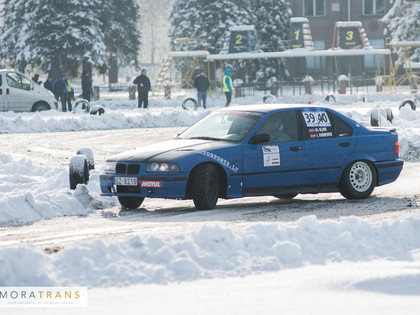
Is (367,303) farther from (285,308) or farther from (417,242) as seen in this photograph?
(417,242)

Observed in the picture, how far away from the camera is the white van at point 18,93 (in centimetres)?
3347

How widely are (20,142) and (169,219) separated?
13453 mm

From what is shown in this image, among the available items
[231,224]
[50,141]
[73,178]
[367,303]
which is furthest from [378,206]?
[50,141]

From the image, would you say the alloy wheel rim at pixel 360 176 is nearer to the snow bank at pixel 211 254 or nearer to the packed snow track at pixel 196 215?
the packed snow track at pixel 196 215

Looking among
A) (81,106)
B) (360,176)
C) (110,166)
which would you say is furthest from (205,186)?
(81,106)

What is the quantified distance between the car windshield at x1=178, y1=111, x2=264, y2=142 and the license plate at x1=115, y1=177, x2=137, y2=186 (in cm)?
125

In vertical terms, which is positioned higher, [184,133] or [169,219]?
[184,133]

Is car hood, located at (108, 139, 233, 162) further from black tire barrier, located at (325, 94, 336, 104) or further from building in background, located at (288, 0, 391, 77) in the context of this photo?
building in background, located at (288, 0, 391, 77)

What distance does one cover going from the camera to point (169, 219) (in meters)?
10.2

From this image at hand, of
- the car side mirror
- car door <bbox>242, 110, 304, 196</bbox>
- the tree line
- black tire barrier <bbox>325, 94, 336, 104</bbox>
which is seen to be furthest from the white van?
the car side mirror

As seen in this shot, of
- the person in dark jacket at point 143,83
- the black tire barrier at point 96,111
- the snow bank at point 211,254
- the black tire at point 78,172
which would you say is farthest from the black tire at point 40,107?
the snow bank at point 211,254

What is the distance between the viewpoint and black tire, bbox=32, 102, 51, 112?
1350 inches

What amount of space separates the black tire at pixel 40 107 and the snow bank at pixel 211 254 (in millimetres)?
27481

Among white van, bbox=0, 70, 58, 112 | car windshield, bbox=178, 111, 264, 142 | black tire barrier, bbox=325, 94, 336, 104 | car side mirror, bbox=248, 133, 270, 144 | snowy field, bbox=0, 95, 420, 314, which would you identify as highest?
white van, bbox=0, 70, 58, 112
